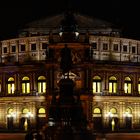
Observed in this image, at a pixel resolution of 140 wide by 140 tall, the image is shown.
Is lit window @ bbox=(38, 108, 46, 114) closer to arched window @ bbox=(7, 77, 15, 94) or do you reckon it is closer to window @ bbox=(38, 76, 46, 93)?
window @ bbox=(38, 76, 46, 93)

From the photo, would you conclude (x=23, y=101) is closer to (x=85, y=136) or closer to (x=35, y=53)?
(x=35, y=53)

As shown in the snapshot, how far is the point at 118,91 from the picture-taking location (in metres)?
102

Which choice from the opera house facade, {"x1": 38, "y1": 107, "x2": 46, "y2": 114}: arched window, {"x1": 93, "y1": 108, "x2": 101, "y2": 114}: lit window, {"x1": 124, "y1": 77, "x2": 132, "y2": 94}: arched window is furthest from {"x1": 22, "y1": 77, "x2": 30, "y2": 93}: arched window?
{"x1": 124, "y1": 77, "x2": 132, "y2": 94}: arched window

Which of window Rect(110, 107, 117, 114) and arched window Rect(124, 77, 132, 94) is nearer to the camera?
window Rect(110, 107, 117, 114)

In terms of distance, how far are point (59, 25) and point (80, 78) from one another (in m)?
16.1

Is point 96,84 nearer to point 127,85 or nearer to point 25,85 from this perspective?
point 127,85

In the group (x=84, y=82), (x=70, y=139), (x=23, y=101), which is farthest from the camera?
(x=23, y=101)

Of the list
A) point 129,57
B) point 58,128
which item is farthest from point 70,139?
point 129,57

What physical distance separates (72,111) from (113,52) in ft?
196

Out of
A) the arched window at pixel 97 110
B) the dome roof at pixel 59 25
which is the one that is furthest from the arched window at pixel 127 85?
the dome roof at pixel 59 25

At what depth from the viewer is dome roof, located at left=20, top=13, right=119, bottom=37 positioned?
10888cm

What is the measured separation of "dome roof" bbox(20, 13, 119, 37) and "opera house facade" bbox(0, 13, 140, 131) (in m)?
1.42

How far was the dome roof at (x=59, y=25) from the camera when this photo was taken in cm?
10888

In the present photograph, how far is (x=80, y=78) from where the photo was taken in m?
95.2
